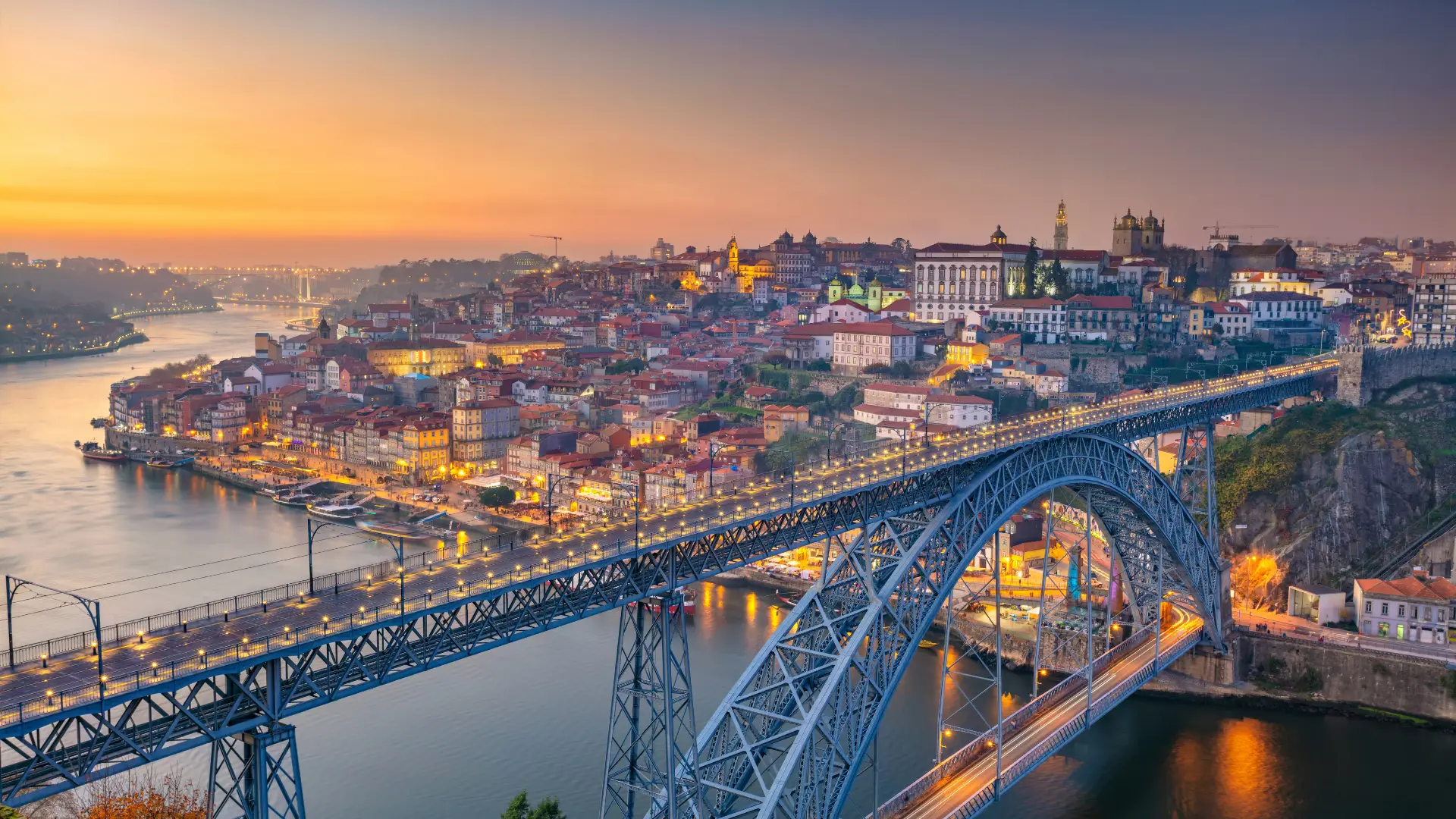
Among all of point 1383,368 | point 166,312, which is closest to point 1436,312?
point 1383,368

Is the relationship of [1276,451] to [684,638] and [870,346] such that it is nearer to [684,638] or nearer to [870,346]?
[870,346]

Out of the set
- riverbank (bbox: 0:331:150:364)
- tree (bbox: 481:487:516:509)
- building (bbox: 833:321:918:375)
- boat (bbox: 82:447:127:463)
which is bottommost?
boat (bbox: 82:447:127:463)

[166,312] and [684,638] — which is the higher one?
[166,312]

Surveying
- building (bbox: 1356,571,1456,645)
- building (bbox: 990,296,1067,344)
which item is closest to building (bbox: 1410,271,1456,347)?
building (bbox: 990,296,1067,344)

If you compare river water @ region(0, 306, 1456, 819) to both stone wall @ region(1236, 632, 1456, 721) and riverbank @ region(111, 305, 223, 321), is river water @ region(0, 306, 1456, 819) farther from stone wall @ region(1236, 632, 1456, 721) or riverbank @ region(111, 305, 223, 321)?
riverbank @ region(111, 305, 223, 321)

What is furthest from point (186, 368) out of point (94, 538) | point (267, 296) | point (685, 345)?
point (267, 296)

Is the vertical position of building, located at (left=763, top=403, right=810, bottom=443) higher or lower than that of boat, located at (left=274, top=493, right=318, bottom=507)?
higher
